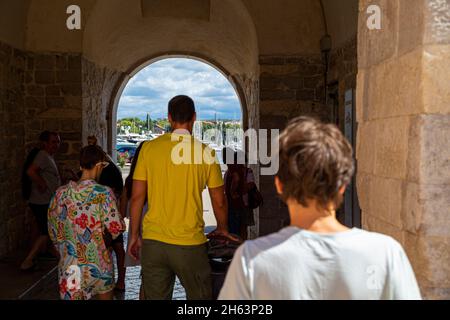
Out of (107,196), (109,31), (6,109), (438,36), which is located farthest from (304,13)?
(438,36)

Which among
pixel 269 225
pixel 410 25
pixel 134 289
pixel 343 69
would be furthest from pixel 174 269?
pixel 269 225

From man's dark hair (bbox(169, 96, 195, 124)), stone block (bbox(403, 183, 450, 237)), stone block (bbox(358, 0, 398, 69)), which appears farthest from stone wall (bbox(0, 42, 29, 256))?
stone block (bbox(403, 183, 450, 237))

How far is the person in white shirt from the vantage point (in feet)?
4.38

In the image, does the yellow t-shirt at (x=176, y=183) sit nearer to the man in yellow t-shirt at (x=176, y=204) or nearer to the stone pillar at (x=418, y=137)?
the man in yellow t-shirt at (x=176, y=204)

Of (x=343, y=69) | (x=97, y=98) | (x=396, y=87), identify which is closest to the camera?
(x=396, y=87)

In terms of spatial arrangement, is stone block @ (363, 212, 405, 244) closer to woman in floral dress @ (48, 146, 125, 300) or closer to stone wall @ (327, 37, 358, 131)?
woman in floral dress @ (48, 146, 125, 300)

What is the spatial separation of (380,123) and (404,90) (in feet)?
0.93

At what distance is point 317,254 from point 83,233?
6.89 ft

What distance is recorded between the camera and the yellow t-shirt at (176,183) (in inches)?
116

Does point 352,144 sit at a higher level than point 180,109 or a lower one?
lower

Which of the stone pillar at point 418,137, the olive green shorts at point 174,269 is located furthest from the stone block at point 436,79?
the olive green shorts at point 174,269

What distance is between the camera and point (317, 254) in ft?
4.38

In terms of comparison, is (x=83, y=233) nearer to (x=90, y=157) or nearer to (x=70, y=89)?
(x=90, y=157)

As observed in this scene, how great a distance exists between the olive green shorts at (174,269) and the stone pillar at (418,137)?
959mm
